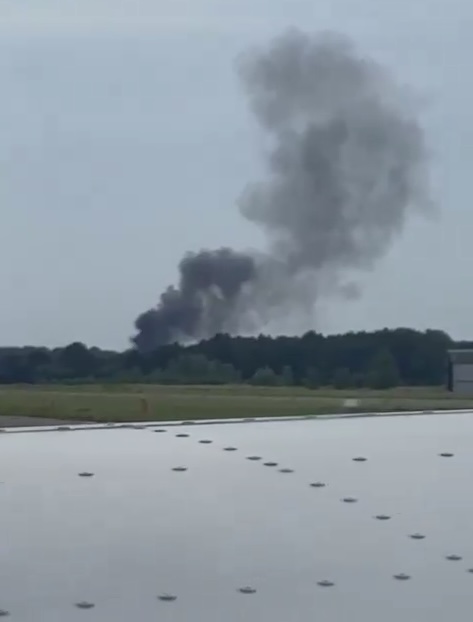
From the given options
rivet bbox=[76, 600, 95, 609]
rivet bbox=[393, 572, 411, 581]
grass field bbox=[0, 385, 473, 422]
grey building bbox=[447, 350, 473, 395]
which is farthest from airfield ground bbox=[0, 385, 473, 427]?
rivet bbox=[76, 600, 95, 609]

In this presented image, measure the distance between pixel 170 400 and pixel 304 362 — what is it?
11.8 metres

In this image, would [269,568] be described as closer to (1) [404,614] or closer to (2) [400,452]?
(1) [404,614]

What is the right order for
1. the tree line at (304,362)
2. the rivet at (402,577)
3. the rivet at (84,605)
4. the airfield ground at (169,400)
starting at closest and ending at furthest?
the rivet at (84,605) < the rivet at (402,577) < the airfield ground at (169,400) < the tree line at (304,362)

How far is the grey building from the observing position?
20.3 m

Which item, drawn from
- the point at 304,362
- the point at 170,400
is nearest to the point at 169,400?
the point at 170,400

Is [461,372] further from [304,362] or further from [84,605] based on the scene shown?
[84,605]

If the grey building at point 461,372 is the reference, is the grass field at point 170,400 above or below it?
below

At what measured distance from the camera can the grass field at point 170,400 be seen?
51.9 feet

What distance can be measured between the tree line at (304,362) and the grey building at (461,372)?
66.8 inches

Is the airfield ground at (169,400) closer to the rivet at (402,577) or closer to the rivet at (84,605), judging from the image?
the rivet at (402,577)

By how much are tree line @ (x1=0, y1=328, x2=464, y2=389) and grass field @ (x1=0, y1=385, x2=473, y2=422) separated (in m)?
0.59

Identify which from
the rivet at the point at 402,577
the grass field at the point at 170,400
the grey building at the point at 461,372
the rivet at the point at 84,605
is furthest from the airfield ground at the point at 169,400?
the rivet at the point at 84,605

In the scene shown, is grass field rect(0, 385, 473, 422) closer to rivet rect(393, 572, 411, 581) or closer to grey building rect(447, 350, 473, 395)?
grey building rect(447, 350, 473, 395)

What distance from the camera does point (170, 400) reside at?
19219mm
